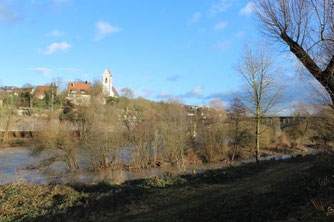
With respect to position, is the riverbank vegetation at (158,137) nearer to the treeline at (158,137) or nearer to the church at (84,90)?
the treeline at (158,137)

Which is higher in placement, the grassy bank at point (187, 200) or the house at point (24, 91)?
the house at point (24, 91)

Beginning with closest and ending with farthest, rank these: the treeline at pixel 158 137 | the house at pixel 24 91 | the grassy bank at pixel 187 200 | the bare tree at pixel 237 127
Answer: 1. the grassy bank at pixel 187 200
2. the treeline at pixel 158 137
3. the bare tree at pixel 237 127
4. the house at pixel 24 91

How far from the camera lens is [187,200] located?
10.4 meters

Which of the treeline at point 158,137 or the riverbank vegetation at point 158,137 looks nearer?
the riverbank vegetation at point 158,137

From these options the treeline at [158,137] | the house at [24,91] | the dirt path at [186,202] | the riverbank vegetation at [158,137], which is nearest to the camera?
the dirt path at [186,202]

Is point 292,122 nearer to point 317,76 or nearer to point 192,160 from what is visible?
point 192,160

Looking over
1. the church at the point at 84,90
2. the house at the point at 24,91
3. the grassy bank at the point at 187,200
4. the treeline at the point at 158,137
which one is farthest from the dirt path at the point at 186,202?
the house at the point at 24,91

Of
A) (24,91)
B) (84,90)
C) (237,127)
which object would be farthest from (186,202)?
(24,91)

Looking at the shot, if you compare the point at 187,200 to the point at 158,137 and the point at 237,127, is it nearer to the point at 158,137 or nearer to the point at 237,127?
the point at 158,137

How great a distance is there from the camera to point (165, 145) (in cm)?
3086

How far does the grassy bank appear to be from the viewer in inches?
251

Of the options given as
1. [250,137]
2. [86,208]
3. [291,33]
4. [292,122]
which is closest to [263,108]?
[250,137]

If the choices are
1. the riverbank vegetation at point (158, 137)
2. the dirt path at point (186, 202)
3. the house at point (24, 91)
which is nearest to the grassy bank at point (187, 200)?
the dirt path at point (186, 202)

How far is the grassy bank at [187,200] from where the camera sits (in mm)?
6387
